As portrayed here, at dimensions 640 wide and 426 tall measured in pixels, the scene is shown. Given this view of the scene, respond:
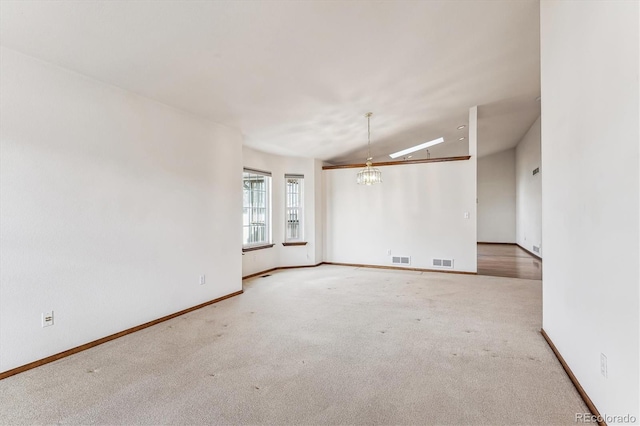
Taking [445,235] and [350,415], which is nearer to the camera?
[350,415]

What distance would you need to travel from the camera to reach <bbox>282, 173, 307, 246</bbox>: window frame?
673 centimetres

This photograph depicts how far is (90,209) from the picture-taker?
287cm

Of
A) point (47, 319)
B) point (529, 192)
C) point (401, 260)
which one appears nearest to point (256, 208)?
point (401, 260)

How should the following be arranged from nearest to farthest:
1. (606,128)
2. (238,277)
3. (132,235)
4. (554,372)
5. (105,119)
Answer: (606,128) → (554,372) → (105,119) → (132,235) → (238,277)

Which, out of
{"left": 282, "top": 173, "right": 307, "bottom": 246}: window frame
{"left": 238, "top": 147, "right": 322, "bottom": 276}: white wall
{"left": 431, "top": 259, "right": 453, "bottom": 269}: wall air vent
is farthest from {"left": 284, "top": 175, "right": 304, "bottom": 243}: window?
{"left": 431, "top": 259, "right": 453, "bottom": 269}: wall air vent

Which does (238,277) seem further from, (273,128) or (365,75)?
Answer: (365,75)

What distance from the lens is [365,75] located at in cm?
367

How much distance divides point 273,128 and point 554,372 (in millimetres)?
4378

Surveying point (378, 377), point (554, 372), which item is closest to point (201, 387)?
point (378, 377)

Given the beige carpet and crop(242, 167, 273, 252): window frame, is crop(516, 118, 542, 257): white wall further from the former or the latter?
crop(242, 167, 273, 252): window frame

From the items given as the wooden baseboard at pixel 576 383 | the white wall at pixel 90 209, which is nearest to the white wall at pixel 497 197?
the wooden baseboard at pixel 576 383

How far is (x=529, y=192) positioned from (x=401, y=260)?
14.9 feet

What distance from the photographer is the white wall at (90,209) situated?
240cm

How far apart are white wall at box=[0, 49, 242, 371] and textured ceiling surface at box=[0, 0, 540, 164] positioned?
28cm
